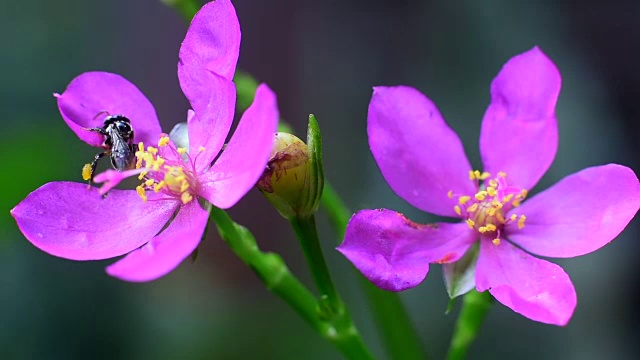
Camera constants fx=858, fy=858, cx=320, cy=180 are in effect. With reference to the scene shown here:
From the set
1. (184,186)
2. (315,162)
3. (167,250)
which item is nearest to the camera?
(167,250)

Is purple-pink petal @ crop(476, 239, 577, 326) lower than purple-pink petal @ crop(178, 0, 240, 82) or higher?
lower

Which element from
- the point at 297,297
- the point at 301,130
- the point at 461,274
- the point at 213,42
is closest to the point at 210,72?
the point at 213,42

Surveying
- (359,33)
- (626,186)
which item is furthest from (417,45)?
(626,186)

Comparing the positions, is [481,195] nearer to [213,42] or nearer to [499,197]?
[499,197]

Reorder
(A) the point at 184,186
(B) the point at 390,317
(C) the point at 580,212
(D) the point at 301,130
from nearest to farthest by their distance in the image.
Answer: (A) the point at 184,186 < (C) the point at 580,212 < (B) the point at 390,317 < (D) the point at 301,130

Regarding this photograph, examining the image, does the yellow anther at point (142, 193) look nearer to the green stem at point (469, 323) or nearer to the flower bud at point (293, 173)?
the flower bud at point (293, 173)

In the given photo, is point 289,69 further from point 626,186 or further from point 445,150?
point 626,186

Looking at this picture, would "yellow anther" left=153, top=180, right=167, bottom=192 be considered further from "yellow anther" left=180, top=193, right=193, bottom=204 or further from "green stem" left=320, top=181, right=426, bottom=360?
"green stem" left=320, top=181, right=426, bottom=360

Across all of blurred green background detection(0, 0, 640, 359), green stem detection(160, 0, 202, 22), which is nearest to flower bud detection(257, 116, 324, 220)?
green stem detection(160, 0, 202, 22)

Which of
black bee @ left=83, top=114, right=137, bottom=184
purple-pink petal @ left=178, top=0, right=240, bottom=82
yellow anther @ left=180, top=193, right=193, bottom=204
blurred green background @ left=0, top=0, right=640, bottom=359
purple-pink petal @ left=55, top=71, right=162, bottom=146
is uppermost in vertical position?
purple-pink petal @ left=178, top=0, right=240, bottom=82
